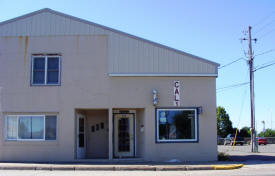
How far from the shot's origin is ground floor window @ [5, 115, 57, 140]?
1706 cm

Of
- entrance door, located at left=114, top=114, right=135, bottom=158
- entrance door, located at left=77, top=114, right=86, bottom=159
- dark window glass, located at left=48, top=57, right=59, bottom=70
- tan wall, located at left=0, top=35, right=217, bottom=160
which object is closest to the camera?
tan wall, located at left=0, top=35, right=217, bottom=160

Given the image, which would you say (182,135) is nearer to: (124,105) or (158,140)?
(158,140)

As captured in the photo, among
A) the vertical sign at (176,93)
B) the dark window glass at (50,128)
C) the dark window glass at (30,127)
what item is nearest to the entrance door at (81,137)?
the dark window glass at (50,128)

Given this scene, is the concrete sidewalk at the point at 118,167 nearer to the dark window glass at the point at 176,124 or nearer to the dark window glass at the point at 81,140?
the dark window glass at the point at 176,124

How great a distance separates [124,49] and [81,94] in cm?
287

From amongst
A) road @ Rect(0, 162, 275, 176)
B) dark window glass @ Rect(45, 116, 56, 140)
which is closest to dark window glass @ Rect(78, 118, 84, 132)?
dark window glass @ Rect(45, 116, 56, 140)

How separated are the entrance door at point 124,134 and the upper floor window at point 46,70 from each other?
3.67 m

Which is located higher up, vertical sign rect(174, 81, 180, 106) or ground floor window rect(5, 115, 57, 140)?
vertical sign rect(174, 81, 180, 106)

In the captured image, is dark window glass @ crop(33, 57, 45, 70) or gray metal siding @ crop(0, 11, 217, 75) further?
dark window glass @ crop(33, 57, 45, 70)

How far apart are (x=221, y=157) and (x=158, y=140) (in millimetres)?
3275

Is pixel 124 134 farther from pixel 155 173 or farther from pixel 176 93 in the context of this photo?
pixel 155 173

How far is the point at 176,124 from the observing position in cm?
1731

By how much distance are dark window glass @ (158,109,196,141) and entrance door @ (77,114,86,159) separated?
398cm

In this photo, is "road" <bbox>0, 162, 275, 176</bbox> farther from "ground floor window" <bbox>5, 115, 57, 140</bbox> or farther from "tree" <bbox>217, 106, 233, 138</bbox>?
"tree" <bbox>217, 106, 233, 138</bbox>
